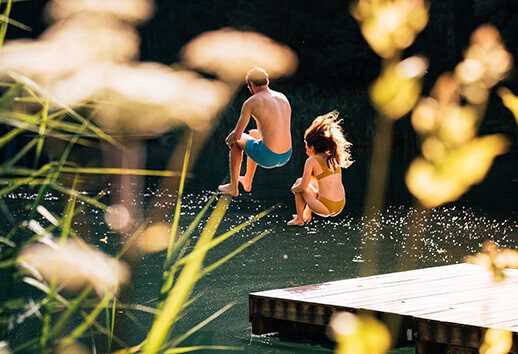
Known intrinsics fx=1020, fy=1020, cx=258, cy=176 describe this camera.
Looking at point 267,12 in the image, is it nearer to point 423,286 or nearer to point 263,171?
point 263,171

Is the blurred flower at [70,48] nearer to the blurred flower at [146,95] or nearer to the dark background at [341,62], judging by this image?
the blurred flower at [146,95]

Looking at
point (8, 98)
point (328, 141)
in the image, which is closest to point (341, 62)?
point (328, 141)

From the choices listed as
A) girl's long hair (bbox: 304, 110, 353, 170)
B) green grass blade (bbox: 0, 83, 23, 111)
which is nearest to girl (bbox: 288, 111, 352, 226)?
girl's long hair (bbox: 304, 110, 353, 170)

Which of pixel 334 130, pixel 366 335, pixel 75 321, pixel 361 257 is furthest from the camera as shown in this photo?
pixel 361 257

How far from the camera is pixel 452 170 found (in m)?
1.01

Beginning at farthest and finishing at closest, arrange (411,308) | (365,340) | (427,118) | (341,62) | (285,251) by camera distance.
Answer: (341,62)
(285,251)
(411,308)
(427,118)
(365,340)

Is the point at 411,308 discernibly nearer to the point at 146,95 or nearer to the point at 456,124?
the point at 146,95

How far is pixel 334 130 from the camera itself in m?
4.07

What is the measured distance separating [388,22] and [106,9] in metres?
0.51

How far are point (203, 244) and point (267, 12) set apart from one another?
123ft

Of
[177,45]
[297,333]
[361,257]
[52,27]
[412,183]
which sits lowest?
[412,183]

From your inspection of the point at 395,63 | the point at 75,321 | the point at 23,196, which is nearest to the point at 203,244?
the point at 395,63

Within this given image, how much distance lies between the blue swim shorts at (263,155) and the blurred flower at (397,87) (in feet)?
9.48

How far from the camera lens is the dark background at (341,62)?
2889cm
